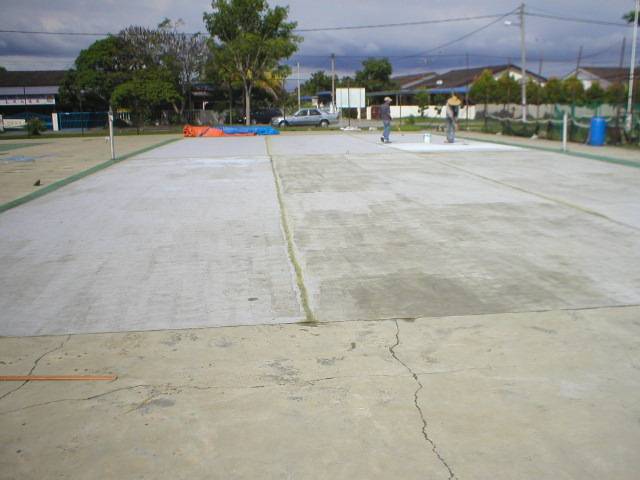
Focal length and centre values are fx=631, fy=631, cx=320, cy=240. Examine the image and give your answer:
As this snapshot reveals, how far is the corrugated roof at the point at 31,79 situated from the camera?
6531cm

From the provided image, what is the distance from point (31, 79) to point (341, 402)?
72814 mm

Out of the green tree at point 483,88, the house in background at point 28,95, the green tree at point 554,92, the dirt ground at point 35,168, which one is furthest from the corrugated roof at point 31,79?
the green tree at point 554,92

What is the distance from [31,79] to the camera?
67.4m

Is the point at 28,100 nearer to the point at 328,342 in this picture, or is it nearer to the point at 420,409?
the point at 328,342

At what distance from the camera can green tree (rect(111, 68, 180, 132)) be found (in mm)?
49625

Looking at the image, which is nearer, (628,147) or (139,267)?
(139,267)

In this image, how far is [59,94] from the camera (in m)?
58.0

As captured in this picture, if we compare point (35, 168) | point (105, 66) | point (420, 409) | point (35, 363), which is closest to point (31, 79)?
point (105, 66)

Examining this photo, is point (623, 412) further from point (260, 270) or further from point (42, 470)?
point (260, 270)

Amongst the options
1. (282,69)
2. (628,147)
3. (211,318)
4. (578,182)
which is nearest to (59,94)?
(282,69)

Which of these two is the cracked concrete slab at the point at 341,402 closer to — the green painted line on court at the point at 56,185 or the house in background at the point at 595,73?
the green painted line on court at the point at 56,185

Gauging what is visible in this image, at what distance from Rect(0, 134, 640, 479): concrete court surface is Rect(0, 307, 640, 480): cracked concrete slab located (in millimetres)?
15

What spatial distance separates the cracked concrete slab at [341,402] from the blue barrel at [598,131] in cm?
1984

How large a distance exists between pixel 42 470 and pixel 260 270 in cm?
400
